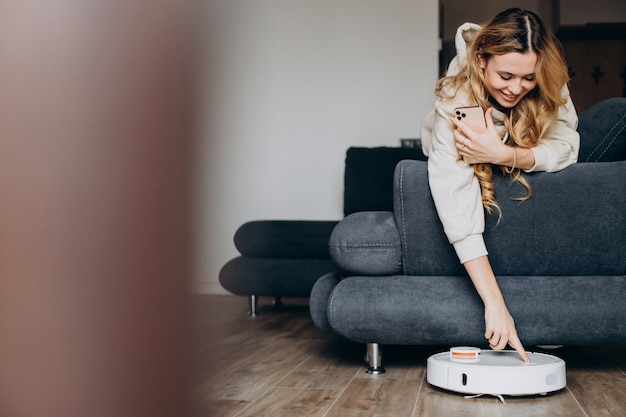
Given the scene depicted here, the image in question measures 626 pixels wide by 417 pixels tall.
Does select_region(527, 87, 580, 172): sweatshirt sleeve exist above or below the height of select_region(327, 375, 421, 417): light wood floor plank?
above

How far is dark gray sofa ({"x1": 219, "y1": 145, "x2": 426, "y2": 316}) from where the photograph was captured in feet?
9.81

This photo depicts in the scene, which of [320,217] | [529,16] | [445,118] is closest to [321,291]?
[445,118]

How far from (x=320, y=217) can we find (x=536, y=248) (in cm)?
254

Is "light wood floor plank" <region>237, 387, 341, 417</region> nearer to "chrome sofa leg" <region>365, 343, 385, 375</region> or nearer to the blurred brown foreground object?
"chrome sofa leg" <region>365, 343, 385, 375</region>

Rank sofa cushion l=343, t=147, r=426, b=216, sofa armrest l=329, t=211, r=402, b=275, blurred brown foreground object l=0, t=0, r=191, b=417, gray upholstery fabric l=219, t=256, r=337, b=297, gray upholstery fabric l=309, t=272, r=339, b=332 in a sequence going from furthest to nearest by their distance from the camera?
sofa cushion l=343, t=147, r=426, b=216 < gray upholstery fabric l=219, t=256, r=337, b=297 < gray upholstery fabric l=309, t=272, r=339, b=332 < sofa armrest l=329, t=211, r=402, b=275 < blurred brown foreground object l=0, t=0, r=191, b=417

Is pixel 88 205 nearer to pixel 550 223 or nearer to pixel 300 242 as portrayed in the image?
pixel 550 223

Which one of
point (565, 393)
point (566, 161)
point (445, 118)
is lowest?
point (565, 393)

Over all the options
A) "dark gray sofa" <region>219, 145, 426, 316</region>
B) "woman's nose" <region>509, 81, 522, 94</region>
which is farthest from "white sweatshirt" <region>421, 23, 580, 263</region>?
"dark gray sofa" <region>219, 145, 426, 316</region>

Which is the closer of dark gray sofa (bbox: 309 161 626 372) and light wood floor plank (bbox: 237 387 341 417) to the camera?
light wood floor plank (bbox: 237 387 341 417)

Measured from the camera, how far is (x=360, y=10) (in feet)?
13.6

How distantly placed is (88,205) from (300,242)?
2.79 m

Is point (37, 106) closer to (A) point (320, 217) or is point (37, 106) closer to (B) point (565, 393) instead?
(B) point (565, 393)

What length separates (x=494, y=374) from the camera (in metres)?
1.42

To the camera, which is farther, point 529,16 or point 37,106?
point 529,16
